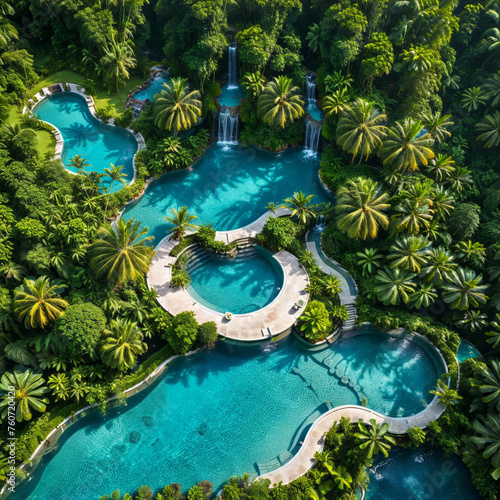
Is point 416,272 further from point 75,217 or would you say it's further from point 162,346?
point 75,217

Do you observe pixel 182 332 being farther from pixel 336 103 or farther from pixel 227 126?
pixel 336 103

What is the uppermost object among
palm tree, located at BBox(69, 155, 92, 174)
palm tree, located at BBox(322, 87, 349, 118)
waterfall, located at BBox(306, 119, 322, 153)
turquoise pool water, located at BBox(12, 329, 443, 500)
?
palm tree, located at BBox(322, 87, 349, 118)

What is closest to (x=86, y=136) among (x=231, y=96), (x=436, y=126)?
(x=231, y=96)

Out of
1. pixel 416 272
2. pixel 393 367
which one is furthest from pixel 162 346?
pixel 416 272

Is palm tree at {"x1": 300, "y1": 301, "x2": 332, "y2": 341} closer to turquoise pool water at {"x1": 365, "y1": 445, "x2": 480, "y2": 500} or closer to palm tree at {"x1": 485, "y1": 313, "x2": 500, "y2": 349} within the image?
turquoise pool water at {"x1": 365, "y1": 445, "x2": 480, "y2": 500}

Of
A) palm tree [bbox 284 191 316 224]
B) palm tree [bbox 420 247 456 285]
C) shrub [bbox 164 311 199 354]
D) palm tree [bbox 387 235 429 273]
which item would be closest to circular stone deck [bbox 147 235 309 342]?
shrub [bbox 164 311 199 354]
